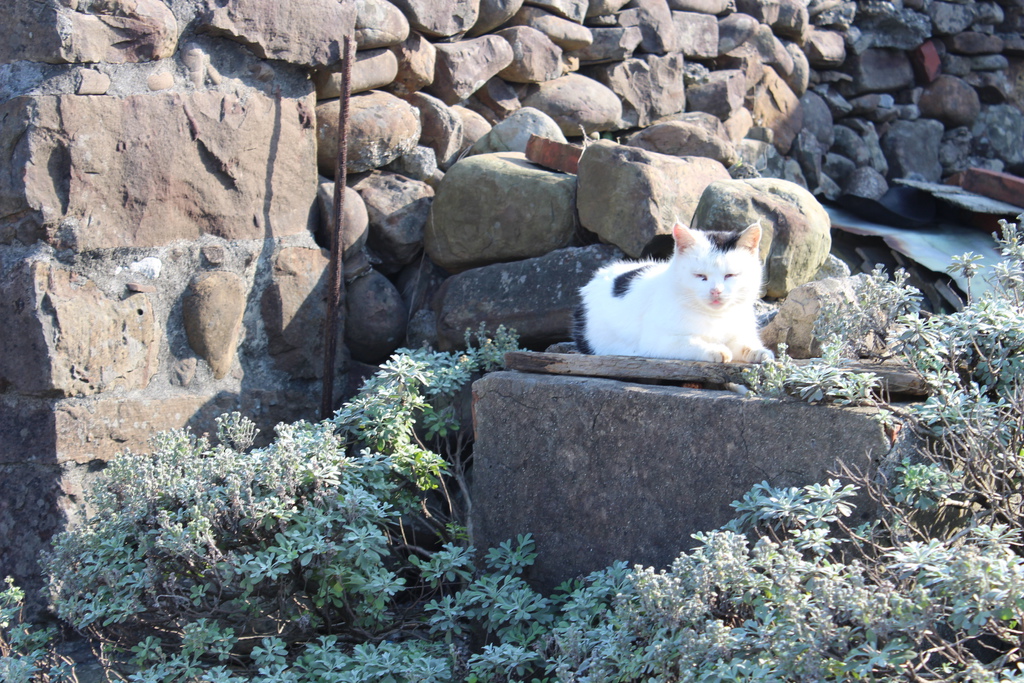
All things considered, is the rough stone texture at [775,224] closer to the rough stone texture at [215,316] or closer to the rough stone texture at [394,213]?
the rough stone texture at [394,213]

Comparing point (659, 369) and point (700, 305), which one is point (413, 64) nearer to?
point (700, 305)

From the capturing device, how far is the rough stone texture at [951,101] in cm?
507

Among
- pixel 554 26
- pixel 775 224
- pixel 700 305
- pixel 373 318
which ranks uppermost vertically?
pixel 554 26

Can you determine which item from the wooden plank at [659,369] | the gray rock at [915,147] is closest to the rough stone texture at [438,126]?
the wooden plank at [659,369]

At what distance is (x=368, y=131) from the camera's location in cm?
328

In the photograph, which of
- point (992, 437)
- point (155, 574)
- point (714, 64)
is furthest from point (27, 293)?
point (714, 64)

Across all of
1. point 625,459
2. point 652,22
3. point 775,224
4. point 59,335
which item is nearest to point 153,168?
point 59,335

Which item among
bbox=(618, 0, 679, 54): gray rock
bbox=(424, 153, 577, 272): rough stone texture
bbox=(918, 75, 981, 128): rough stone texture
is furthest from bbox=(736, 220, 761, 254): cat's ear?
bbox=(918, 75, 981, 128): rough stone texture

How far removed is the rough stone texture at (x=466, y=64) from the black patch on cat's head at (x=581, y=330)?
125cm

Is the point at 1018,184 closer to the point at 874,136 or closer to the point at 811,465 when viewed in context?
the point at 874,136

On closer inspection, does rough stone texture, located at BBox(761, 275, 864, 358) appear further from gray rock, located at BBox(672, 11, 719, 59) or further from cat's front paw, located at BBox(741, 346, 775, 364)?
gray rock, located at BBox(672, 11, 719, 59)

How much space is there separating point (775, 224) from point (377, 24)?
5.45 ft

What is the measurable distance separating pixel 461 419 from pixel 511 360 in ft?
1.95

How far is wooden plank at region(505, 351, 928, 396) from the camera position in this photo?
6.75 feet
